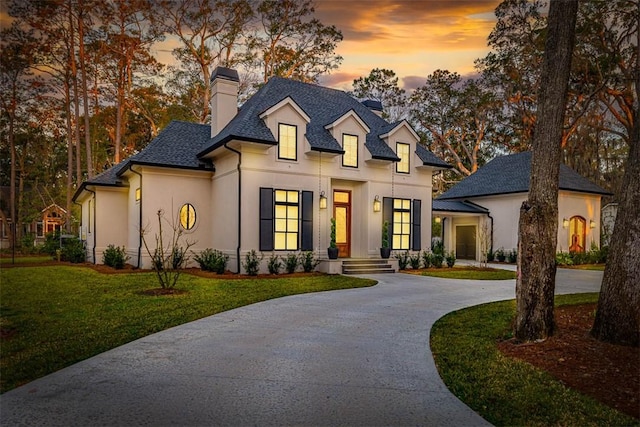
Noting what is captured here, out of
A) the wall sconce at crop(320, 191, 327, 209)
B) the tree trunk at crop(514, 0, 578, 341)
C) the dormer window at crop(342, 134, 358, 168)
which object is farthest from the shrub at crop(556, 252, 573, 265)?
the tree trunk at crop(514, 0, 578, 341)

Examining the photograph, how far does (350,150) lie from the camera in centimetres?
1443

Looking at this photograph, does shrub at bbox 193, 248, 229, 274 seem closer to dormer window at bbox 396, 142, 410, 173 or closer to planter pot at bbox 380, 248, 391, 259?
planter pot at bbox 380, 248, 391, 259

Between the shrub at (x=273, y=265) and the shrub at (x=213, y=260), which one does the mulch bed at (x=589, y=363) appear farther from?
the shrub at (x=213, y=260)

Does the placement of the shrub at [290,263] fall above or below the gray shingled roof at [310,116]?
below

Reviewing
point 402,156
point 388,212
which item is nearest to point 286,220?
point 388,212

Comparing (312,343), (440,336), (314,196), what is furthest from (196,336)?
(314,196)

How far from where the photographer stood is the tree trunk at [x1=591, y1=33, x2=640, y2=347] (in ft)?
16.2

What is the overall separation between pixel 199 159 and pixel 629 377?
1316 cm

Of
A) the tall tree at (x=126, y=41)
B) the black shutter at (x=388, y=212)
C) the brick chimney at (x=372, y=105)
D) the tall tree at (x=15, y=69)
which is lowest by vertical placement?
the black shutter at (x=388, y=212)

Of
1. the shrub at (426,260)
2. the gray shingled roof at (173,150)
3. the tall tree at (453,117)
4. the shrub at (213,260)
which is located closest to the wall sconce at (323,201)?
the shrub at (213,260)

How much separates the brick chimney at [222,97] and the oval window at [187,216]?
2978 millimetres

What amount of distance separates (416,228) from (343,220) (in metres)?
2.99

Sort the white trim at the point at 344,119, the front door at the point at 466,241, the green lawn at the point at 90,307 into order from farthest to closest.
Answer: the front door at the point at 466,241, the white trim at the point at 344,119, the green lawn at the point at 90,307

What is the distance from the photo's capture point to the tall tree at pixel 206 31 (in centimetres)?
2189
